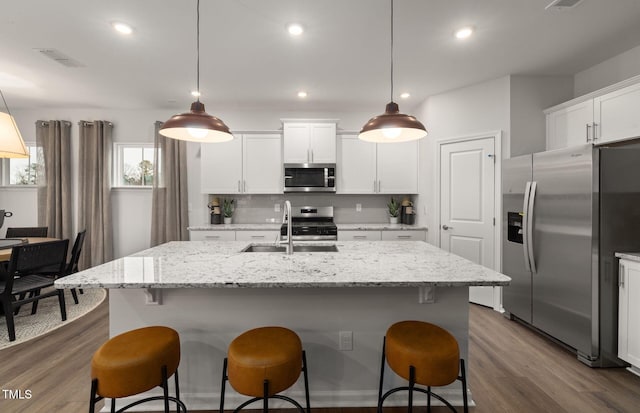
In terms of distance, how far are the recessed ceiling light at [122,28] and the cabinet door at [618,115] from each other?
423cm

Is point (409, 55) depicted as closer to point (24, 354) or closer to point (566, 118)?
point (566, 118)

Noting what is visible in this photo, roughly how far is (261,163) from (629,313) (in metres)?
4.14

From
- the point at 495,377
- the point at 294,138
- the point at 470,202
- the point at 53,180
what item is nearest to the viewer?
the point at 495,377

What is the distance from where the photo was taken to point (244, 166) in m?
4.45

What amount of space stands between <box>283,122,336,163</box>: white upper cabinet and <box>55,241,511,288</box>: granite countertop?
239cm

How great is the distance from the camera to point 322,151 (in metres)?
4.38

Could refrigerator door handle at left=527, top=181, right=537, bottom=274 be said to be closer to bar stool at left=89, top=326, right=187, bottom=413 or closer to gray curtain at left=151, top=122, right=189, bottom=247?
bar stool at left=89, top=326, right=187, bottom=413

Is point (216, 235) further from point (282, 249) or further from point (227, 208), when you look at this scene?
point (282, 249)

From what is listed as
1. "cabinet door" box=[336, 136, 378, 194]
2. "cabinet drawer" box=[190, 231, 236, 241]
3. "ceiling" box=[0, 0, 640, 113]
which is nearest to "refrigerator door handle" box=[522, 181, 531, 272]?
"ceiling" box=[0, 0, 640, 113]

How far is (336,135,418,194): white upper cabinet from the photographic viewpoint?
4480 mm

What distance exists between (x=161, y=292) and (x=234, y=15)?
2.12 m

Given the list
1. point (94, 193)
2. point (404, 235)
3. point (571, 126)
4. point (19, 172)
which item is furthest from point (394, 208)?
point (19, 172)

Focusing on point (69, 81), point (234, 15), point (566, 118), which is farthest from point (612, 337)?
point (69, 81)

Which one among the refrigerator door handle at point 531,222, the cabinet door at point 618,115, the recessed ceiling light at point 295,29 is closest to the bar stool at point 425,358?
the refrigerator door handle at point 531,222
